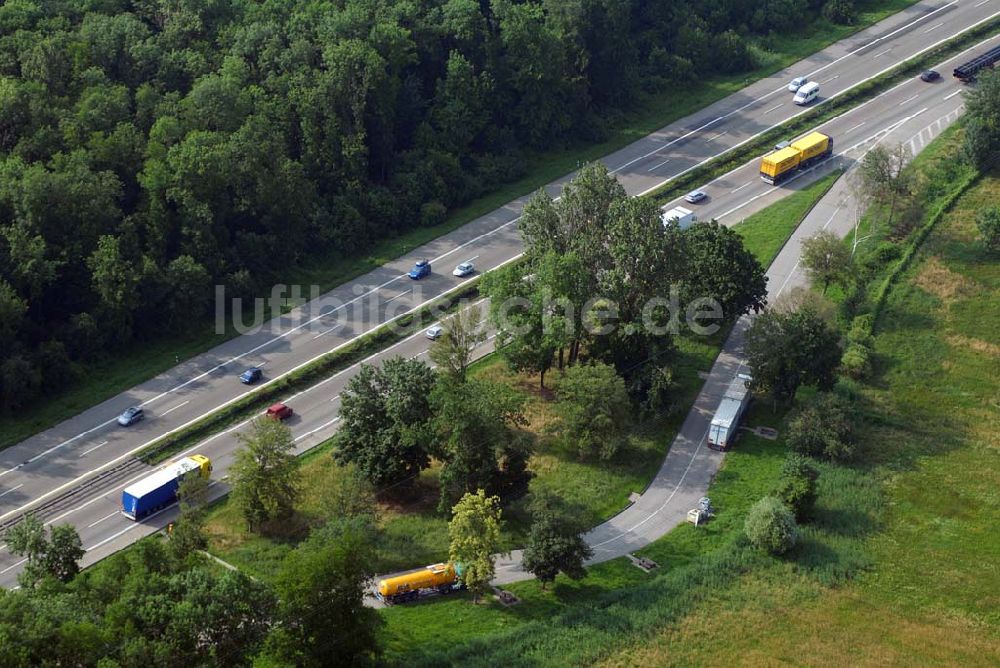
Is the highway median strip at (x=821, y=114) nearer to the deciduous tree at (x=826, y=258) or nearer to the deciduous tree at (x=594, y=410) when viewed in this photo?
the deciduous tree at (x=826, y=258)

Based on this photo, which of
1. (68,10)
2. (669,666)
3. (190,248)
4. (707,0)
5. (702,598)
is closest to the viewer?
(669,666)

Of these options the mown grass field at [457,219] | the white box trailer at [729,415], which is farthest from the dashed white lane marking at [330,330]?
the white box trailer at [729,415]

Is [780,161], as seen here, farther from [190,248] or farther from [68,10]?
[68,10]

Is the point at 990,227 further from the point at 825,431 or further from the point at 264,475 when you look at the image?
the point at 264,475

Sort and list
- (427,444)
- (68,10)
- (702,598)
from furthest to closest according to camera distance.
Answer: (68,10) → (427,444) → (702,598)

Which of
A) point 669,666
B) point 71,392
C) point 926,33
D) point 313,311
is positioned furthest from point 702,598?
point 926,33

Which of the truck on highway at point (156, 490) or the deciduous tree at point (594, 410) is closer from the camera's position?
the truck on highway at point (156, 490)

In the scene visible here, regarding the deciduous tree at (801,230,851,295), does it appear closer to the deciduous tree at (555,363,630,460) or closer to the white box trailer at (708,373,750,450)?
the white box trailer at (708,373,750,450)

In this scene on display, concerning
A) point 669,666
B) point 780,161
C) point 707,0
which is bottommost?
point 669,666
